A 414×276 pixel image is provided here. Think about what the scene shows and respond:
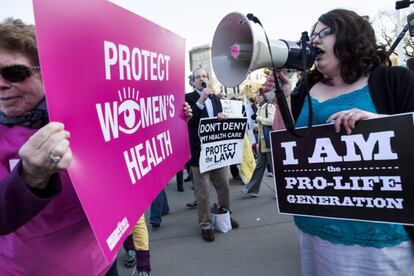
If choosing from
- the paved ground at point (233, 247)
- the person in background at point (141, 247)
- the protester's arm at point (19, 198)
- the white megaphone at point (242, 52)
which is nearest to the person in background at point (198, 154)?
the paved ground at point (233, 247)

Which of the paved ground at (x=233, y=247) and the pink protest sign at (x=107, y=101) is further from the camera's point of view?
the paved ground at (x=233, y=247)

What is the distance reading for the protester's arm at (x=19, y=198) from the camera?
0.84 m

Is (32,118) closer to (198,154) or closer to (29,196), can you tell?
(29,196)

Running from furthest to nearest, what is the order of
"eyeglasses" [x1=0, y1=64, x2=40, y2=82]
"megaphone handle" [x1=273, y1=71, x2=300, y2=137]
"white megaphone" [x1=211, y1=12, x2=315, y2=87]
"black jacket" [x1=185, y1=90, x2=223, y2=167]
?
"black jacket" [x1=185, y1=90, x2=223, y2=167] → "megaphone handle" [x1=273, y1=71, x2=300, y2=137] → "white megaphone" [x1=211, y1=12, x2=315, y2=87] → "eyeglasses" [x1=0, y1=64, x2=40, y2=82]

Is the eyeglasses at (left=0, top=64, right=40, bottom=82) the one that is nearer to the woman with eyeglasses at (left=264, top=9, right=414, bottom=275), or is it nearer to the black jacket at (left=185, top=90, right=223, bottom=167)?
the woman with eyeglasses at (left=264, top=9, right=414, bottom=275)

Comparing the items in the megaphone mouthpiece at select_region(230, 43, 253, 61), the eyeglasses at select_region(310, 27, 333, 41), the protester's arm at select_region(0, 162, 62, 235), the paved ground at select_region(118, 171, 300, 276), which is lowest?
the paved ground at select_region(118, 171, 300, 276)

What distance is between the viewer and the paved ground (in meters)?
3.04

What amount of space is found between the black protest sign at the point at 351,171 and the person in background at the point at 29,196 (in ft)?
2.90

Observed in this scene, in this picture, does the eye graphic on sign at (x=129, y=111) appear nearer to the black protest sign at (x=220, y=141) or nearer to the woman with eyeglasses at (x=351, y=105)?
the woman with eyeglasses at (x=351, y=105)

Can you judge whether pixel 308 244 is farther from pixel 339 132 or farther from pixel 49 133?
pixel 49 133

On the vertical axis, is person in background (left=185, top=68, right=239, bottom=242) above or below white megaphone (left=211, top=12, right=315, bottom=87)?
below

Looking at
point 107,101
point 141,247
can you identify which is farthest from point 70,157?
point 141,247

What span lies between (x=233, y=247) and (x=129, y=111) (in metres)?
2.62

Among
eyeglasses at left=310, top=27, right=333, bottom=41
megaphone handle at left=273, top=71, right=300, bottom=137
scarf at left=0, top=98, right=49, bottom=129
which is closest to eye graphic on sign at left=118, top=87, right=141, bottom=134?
scarf at left=0, top=98, right=49, bottom=129
